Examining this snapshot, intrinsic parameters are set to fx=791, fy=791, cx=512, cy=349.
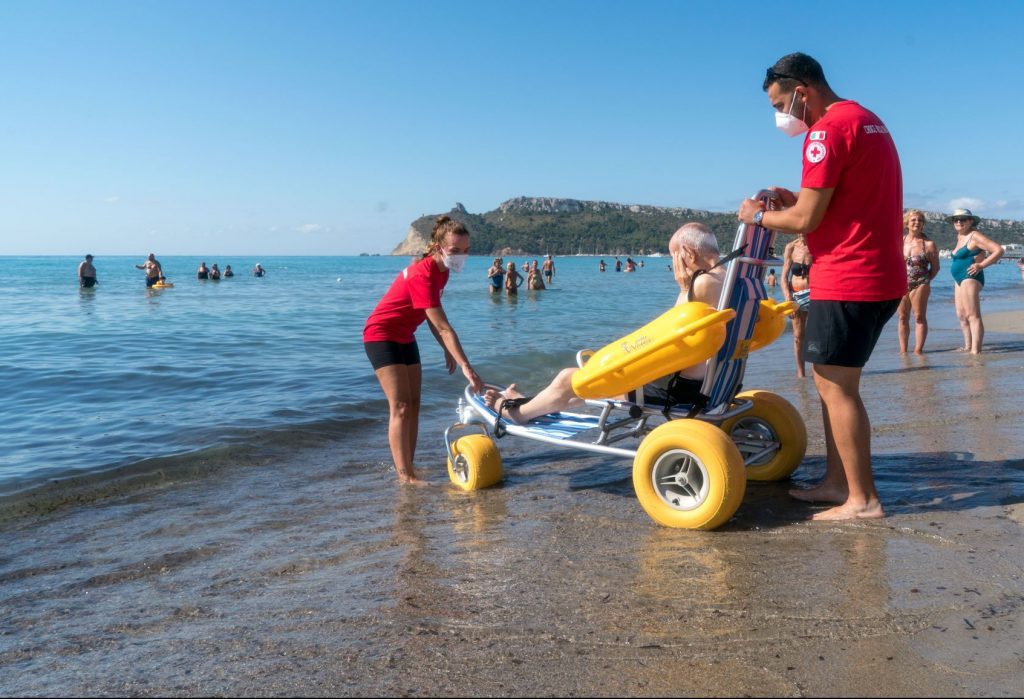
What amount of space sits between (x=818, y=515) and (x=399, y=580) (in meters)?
2.10

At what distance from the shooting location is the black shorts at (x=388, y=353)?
5.61 metres

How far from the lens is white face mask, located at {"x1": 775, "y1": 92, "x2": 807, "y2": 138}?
13.0 ft

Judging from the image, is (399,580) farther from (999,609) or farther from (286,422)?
(286,422)

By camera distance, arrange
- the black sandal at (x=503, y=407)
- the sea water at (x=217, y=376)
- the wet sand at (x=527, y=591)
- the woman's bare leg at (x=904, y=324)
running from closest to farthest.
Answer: the wet sand at (x=527, y=591), the black sandal at (x=503, y=407), the sea water at (x=217, y=376), the woman's bare leg at (x=904, y=324)

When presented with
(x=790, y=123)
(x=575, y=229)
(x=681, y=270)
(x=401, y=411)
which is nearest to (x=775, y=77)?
(x=790, y=123)

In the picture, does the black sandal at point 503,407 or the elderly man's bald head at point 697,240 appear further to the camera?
the black sandal at point 503,407

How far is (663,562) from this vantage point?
3.52m

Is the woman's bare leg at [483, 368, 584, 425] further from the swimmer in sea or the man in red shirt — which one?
the swimmer in sea

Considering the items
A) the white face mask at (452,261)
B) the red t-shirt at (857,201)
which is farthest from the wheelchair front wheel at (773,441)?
the white face mask at (452,261)

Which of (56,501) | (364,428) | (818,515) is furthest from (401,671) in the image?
(364,428)

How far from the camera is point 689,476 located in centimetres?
406

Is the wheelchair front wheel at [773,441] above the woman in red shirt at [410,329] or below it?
below

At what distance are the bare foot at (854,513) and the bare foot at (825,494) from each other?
26cm

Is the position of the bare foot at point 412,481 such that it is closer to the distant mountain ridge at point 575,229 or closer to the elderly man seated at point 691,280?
the elderly man seated at point 691,280
